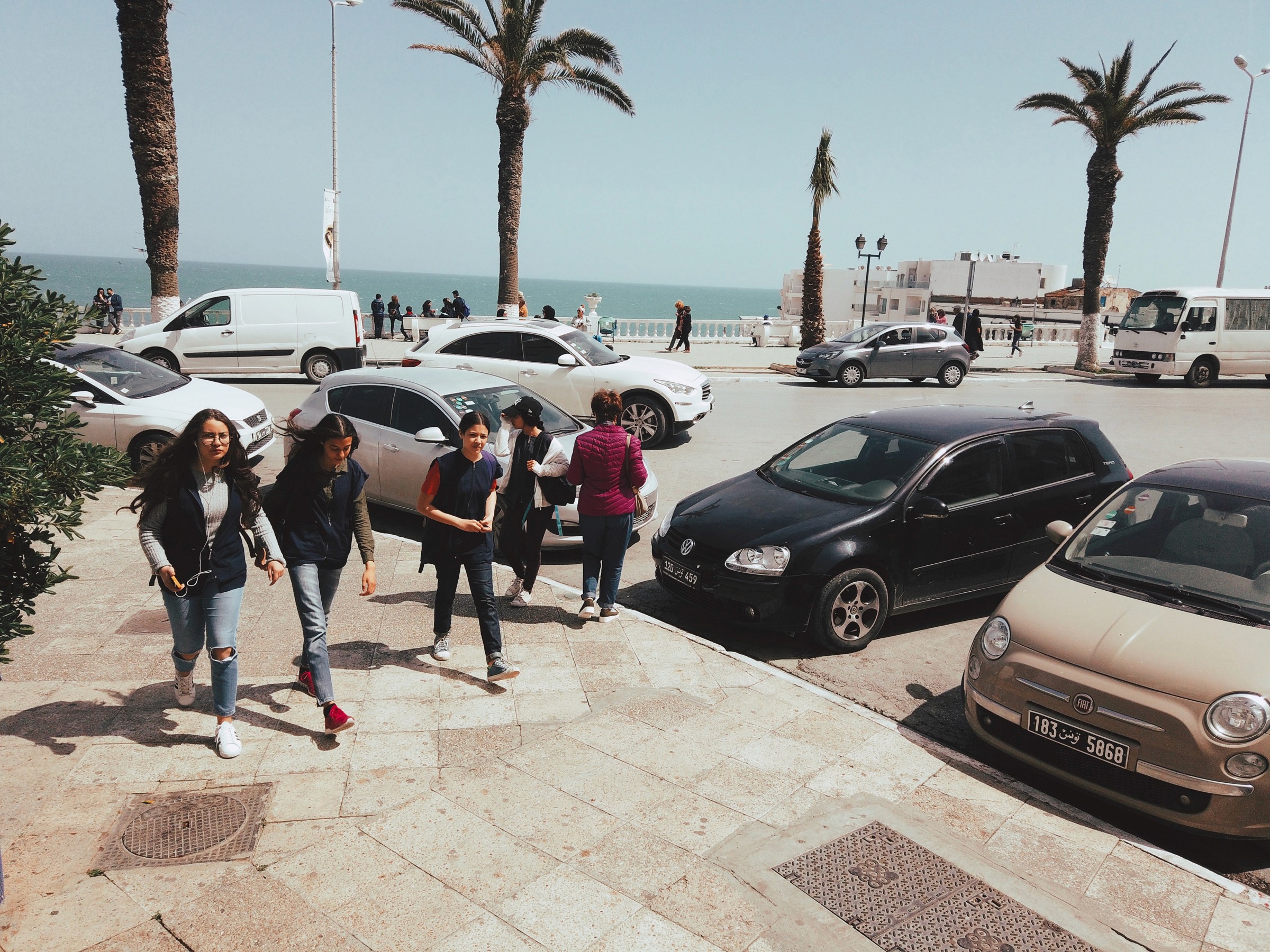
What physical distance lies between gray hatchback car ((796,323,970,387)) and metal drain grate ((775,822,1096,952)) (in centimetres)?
1890

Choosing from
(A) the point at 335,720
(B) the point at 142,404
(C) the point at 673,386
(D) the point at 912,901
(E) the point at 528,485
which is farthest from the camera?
(C) the point at 673,386

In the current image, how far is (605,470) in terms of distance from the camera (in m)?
6.26

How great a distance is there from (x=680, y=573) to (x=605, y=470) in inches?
38.5

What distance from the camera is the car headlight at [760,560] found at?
241 inches

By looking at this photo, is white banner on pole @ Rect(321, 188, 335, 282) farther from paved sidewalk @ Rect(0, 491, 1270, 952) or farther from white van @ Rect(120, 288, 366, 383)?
paved sidewalk @ Rect(0, 491, 1270, 952)

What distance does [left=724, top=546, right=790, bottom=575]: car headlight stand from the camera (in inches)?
241

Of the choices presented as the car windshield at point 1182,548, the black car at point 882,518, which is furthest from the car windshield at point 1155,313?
the car windshield at point 1182,548

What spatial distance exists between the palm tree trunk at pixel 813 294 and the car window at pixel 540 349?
1502cm

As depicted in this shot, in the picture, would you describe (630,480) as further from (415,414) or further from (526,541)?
(415,414)

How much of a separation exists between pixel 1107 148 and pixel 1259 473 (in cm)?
2582

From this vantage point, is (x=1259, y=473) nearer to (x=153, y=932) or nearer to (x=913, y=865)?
(x=913, y=865)

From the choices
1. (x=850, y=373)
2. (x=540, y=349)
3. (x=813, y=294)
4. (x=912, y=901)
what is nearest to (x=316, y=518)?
(x=912, y=901)

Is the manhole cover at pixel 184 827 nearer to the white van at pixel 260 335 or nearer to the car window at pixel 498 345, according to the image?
the car window at pixel 498 345

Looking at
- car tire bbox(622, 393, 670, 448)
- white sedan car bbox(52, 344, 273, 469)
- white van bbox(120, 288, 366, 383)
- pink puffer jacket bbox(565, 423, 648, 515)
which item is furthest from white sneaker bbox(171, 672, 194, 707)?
white van bbox(120, 288, 366, 383)
